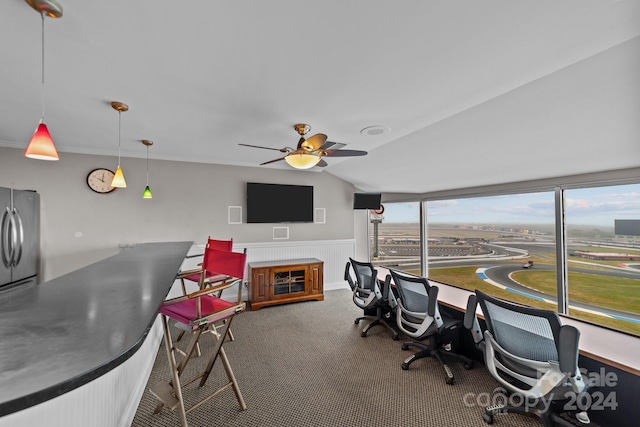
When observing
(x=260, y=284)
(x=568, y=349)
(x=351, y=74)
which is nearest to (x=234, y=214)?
(x=260, y=284)

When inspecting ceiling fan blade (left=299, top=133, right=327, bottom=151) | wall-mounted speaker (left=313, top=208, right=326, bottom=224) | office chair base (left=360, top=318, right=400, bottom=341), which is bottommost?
office chair base (left=360, top=318, right=400, bottom=341)

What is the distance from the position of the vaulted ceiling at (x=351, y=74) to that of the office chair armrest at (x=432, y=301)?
1662 mm

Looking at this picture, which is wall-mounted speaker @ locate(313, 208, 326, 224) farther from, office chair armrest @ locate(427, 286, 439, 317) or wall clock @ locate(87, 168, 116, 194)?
wall clock @ locate(87, 168, 116, 194)

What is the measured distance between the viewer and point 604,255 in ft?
9.70

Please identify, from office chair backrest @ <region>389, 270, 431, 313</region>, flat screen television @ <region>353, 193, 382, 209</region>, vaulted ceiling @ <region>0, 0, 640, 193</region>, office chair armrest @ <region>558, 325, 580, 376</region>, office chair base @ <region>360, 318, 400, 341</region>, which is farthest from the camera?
flat screen television @ <region>353, 193, 382, 209</region>

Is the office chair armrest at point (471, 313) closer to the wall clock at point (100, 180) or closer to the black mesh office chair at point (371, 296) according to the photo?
the black mesh office chair at point (371, 296)

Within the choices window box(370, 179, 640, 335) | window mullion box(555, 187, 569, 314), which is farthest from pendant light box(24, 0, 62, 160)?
window mullion box(555, 187, 569, 314)

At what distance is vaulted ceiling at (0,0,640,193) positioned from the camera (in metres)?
1.31

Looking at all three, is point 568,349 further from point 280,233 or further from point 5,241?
point 5,241

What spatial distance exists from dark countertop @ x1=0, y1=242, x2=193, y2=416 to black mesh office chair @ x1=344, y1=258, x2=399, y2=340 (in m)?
2.34

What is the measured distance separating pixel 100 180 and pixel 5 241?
1244 millimetres

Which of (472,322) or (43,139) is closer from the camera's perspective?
(43,139)

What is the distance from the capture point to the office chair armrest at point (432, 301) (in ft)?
7.87

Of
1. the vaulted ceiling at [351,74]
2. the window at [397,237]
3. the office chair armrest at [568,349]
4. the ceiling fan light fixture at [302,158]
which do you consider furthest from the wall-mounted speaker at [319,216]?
the office chair armrest at [568,349]
